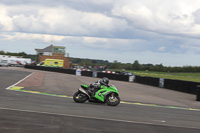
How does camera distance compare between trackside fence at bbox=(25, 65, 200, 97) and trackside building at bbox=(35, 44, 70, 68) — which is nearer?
trackside fence at bbox=(25, 65, 200, 97)

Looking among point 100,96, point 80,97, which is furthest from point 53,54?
point 100,96

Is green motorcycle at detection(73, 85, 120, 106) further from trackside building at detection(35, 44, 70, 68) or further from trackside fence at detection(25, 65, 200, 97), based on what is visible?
trackside building at detection(35, 44, 70, 68)

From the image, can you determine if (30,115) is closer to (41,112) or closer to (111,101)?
(41,112)

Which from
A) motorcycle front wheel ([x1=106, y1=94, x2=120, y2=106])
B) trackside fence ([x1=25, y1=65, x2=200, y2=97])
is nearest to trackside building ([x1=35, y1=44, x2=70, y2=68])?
trackside fence ([x1=25, y1=65, x2=200, y2=97])

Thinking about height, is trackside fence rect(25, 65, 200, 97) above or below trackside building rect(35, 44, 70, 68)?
below

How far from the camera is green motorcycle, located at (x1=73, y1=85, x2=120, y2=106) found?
1223cm

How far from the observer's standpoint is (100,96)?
12.3 m

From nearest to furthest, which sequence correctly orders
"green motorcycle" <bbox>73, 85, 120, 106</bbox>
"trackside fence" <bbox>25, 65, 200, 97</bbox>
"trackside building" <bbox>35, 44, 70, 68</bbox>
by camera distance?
"green motorcycle" <bbox>73, 85, 120, 106</bbox> → "trackside fence" <bbox>25, 65, 200, 97</bbox> → "trackside building" <bbox>35, 44, 70, 68</bbox>

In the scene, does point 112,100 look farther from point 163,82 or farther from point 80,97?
point 163,82

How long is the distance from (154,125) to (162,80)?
2106cm

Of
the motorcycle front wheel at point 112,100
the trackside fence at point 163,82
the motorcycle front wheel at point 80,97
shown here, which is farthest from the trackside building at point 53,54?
the motorcycle front wheel at point 112,100

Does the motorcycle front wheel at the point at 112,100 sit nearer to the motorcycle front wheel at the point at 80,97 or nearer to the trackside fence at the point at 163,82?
the motorcycle front wheel at the point at 80,97

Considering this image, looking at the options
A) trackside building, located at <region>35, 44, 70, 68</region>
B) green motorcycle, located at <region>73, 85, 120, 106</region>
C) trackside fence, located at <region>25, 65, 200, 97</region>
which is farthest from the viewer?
trackside building, located at <region>35, 44, 70, 68</region>

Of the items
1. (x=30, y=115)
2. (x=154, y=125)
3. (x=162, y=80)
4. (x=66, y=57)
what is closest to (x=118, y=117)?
(x=154, y=125)
